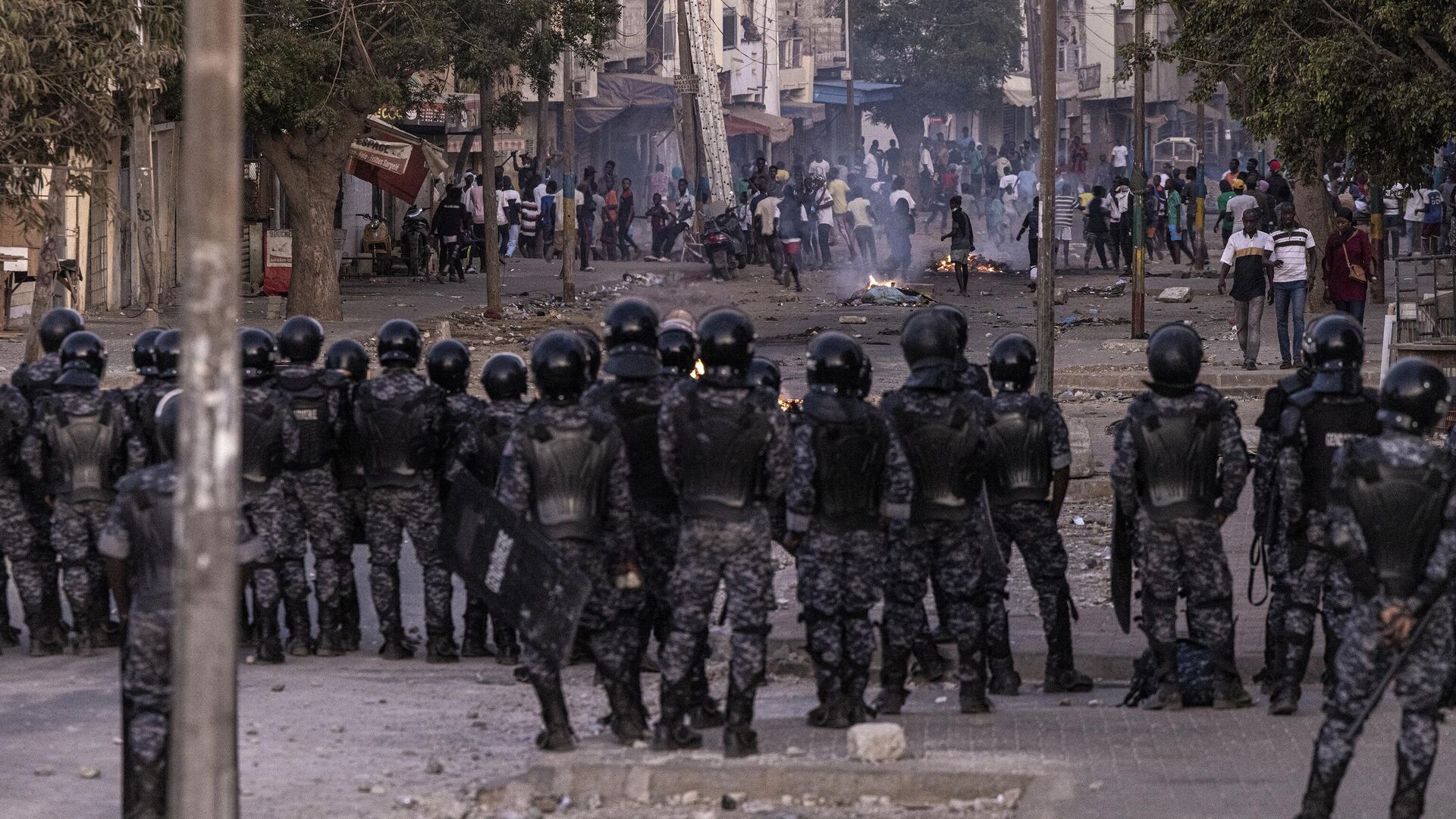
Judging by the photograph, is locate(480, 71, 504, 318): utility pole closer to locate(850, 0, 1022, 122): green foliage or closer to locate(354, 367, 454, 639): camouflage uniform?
locate(354, 367, 454, 639): camouflage uniform

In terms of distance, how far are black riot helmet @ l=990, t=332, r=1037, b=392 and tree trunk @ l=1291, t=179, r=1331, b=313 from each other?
55.2ft

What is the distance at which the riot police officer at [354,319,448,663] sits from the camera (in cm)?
987

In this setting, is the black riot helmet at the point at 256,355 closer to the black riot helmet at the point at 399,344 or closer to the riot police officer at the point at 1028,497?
the black riot helmet at the point at 399,344

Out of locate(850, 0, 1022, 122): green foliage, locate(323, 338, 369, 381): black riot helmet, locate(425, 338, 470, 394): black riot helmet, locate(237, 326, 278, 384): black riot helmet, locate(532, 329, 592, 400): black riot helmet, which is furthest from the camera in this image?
Answer: locate(850, 0, 1022, 122): green foliage

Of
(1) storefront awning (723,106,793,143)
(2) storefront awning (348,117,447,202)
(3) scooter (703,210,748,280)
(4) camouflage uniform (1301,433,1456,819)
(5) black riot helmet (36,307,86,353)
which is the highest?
(1) storefront awning (723,106,793,143)

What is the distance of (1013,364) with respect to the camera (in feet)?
30.6

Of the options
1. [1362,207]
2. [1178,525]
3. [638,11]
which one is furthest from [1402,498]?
[638,11]

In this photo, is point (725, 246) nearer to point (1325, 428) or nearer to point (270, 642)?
point (270, 642)

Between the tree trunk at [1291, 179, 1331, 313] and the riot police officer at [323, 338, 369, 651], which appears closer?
the riot police officer at [323, 338, 369, 651]

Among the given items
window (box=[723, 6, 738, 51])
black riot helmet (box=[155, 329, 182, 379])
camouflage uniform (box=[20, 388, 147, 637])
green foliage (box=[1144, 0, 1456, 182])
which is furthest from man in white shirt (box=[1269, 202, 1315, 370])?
window (box=[723, 6, 738, 51])

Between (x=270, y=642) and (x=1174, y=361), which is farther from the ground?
(x=1174, y=361)

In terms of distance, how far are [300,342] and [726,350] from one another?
9.92 ft

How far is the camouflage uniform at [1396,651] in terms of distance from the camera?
6391mm

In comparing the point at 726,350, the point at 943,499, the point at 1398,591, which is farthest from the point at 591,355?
the point at 1398,591
